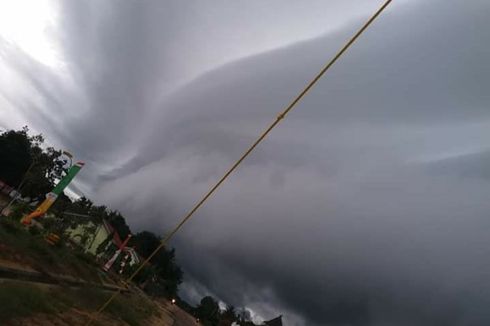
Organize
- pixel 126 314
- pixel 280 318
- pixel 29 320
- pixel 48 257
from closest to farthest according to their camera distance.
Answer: pixel 29 320 < pixel 48 257 < pixel 126 314 < pixel 280 318

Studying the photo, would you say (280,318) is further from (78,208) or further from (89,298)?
(89,298)

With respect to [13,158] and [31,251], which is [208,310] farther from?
[31,251]

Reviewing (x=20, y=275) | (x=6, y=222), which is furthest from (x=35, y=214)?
(x=20, y=275)

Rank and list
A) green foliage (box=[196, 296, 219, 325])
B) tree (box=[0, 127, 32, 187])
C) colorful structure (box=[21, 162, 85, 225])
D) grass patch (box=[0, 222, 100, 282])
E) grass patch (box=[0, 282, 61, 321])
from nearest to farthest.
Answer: grass patch (box=[0, 282, 61, 321]) < grass patch (box=[0, 222, 100, 282]) < colorful structure (box=[21, 162, 85, 225]) < tree (box=[0, 127, 32, 187]) < green foliage (box=[196, 296, 219, 325])

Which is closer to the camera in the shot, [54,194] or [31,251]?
[31,251]

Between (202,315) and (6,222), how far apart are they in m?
126

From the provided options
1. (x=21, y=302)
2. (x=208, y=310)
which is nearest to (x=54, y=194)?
(x=21, y=302)

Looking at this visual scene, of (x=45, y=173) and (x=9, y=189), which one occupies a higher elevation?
(x=45, y=173)

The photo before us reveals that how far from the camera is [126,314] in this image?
35.9 metres

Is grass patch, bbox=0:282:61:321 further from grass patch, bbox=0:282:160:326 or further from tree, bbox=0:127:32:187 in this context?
tree, bbox=0:127:32:187

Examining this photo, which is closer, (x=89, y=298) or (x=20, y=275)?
(x=20, y=275)

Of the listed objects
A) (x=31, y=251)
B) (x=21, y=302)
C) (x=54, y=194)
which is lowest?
(x=31, y=251)

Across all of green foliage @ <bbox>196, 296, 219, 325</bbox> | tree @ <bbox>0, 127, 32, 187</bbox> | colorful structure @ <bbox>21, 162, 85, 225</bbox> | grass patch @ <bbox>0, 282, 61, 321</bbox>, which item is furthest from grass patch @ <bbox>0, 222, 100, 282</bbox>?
green foliage @ <bbox>196, 296, 219, 325</bbox>

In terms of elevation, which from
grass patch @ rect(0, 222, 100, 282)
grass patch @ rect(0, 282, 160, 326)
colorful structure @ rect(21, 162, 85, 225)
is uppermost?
colorful structure @ rect(21, 162, 85, 225)
